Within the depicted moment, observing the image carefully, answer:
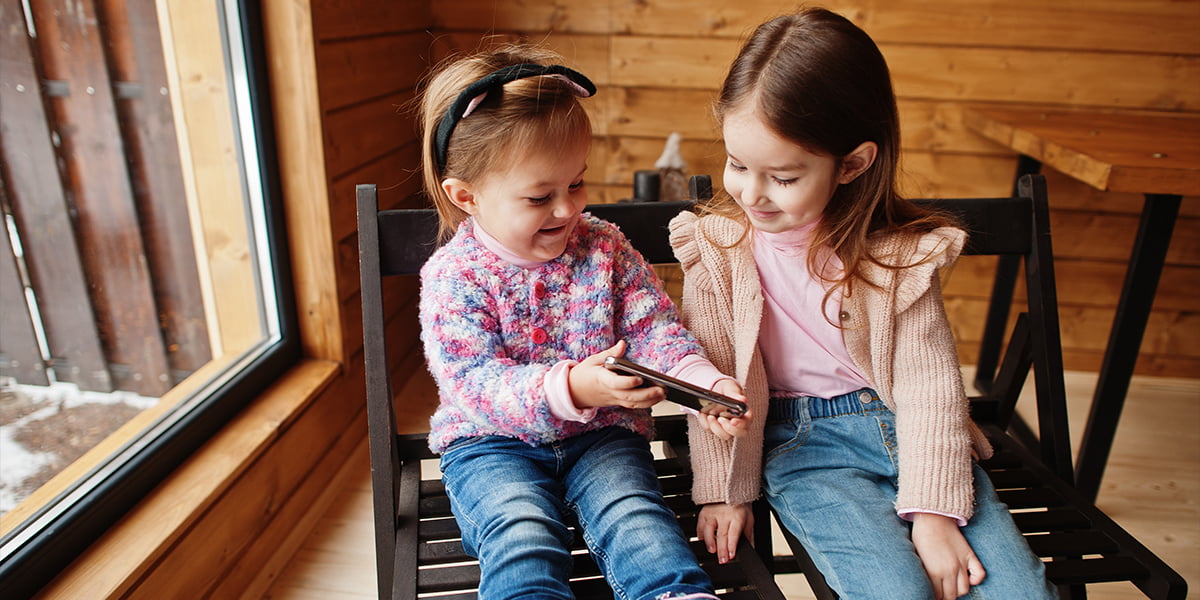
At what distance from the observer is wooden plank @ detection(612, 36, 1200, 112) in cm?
238

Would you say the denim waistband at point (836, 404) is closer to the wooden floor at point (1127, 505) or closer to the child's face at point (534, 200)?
the child's face at point (534, 200)

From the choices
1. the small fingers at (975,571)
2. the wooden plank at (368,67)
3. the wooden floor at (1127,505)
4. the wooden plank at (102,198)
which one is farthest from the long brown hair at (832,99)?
the wooden plank at (102,198)

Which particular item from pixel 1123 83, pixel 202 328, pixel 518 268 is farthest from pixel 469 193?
pixel 1123 83

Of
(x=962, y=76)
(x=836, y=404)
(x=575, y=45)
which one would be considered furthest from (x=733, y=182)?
(x=962, y=76)

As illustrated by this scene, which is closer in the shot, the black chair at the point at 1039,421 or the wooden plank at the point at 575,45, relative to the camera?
the black chair at the point at 1039,421

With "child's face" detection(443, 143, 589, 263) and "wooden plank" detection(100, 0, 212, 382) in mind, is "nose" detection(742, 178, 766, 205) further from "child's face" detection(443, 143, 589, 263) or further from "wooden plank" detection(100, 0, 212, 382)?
"wooden plank" detection(100, 0, 212, 382)

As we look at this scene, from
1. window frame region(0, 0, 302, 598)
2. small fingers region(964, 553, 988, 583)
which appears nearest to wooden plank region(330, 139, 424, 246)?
window frame region(0, 0, 302, 598)

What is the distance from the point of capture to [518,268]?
116cm

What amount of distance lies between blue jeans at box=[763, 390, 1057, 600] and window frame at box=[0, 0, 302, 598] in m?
1.08

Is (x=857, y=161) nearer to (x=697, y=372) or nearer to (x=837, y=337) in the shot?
(x=837, y=337)

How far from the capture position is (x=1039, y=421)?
1.32 metres

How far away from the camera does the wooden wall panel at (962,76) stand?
2.37 m

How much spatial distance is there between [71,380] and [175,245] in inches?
14.7

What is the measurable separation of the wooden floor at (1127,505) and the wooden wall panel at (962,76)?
0.26 m
